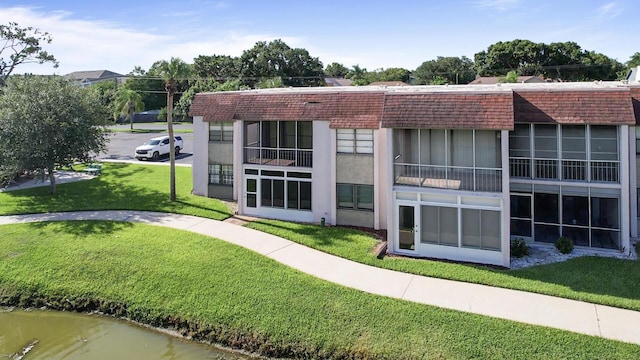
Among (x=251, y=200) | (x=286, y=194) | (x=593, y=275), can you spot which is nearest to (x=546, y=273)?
(x=593, y=275)

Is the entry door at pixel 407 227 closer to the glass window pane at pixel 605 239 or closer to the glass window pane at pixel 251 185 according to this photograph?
the glass window pane at pixel 605 239

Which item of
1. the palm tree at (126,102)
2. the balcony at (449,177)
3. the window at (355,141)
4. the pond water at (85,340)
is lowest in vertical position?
the pond water at (85,340)

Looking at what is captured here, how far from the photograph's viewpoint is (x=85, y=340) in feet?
43.9

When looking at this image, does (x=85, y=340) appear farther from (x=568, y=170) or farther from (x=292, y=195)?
(x=568, y=170)

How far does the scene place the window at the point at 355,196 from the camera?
66.2 ft

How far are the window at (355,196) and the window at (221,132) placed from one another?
7283 mm

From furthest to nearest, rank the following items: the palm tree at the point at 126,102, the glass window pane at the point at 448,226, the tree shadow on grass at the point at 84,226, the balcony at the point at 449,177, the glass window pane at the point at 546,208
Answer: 1. the palm tree at the point at 126,102
2. the tree shadow on grass at the point at 84,226
3. the glass window pane at the point at 546,208
4. the glass window pane at the point at 448,226
5. the balcony at the point at 449,177

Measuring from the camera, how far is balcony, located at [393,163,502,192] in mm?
16625

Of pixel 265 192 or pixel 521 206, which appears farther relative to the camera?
pixel 265 192

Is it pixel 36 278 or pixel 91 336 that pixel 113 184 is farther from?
pixel 91 336

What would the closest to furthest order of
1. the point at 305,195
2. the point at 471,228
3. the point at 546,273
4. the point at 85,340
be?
the point at 85,340
the point at 546,273
the point at 471,228
the point at 305,195

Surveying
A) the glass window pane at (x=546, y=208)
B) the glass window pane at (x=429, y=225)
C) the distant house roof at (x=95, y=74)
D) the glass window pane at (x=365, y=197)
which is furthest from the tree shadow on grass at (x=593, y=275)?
the distant house roof at (x=95, y=74)

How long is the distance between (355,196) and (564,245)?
8.20 metres

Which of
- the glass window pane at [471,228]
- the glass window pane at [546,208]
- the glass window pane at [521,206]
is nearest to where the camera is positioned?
the glass window pane at [471,228]
